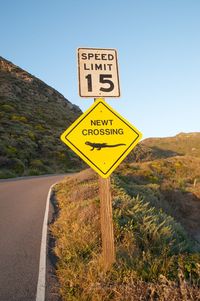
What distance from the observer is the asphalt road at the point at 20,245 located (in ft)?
18.6

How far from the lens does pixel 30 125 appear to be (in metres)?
46.2

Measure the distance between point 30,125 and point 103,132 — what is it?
1629 inches

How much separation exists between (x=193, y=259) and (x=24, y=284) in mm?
2737

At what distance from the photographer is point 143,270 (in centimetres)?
529

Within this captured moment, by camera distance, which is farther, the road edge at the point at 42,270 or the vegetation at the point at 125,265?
the road edge at the point at 42,270

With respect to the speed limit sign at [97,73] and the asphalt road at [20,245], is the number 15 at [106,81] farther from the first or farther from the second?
the asphalt road at [20,245]

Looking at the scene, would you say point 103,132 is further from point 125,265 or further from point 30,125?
point 30,125

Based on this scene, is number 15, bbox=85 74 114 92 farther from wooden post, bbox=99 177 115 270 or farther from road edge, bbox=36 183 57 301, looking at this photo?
road edge, bbox=36 183 57 301

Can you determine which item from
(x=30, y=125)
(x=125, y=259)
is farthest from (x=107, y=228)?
(x=30, y=125)

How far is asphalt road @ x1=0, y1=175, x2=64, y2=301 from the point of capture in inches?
224

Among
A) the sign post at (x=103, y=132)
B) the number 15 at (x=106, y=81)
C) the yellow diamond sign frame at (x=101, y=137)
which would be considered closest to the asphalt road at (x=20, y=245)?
the sign post at (x=103, y=132)

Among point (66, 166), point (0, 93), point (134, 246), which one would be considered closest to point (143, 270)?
point (134, 246)

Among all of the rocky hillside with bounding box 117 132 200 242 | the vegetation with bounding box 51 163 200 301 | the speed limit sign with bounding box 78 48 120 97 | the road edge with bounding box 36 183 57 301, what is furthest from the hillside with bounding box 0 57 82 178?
the speed limit sign with bounding box 78 48 120 97

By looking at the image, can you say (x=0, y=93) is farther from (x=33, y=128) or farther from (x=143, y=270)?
(x=143, y=270)
